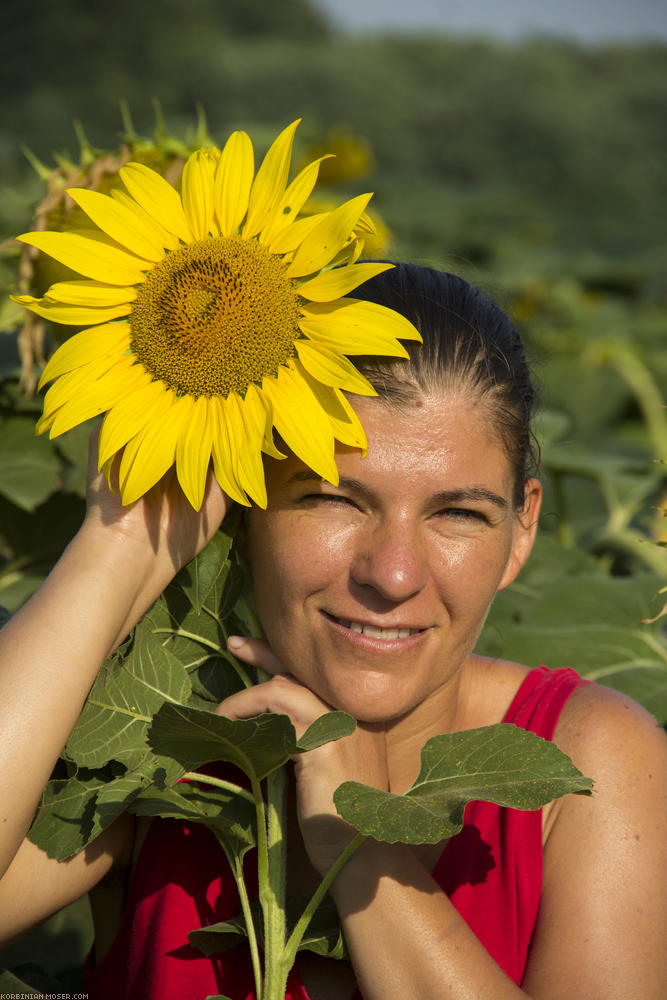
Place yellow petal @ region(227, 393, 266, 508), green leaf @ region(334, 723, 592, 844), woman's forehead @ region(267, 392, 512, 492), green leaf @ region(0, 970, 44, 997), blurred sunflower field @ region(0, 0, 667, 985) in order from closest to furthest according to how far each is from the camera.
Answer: green leaf @ region(334, 723, 592, 844) → yellow petal @ region(227, 393, 266, 508) → woman's forehead @ region(267, 392, 512, 492) → green leaf @ region(0, 970, 44, 997) → blurred sunflower field @ region(0, 0, 667, 985)

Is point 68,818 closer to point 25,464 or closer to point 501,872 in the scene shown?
point 501,872

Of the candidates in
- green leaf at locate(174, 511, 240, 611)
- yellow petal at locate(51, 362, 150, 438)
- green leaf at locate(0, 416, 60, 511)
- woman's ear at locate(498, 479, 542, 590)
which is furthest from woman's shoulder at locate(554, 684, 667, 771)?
green leaf at locate(0, 416, 60, 511)

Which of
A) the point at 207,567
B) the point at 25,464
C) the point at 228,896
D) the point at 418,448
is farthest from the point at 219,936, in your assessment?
the point at 25,464

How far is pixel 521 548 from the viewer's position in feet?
5.82

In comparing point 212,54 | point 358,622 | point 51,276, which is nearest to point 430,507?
point 358,622

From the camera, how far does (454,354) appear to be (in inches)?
60.9

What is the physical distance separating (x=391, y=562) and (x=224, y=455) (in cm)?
24

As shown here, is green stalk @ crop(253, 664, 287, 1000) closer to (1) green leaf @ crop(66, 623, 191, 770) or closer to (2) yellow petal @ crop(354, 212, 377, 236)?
(1) green leaf @ crop(66, 623, 191, 770)

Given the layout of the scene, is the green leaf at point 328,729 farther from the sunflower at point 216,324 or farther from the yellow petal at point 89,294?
the yellow petal at point 89,294

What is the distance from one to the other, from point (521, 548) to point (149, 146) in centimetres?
94

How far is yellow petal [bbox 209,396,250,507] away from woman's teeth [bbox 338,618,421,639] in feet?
0.81

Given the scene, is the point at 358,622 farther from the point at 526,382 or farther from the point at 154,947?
the point at 154,947

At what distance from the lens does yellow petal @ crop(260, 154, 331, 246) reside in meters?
1.39

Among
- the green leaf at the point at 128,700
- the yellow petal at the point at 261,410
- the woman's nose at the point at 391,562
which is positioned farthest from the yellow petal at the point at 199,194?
the green leaf at the point at 128,700
